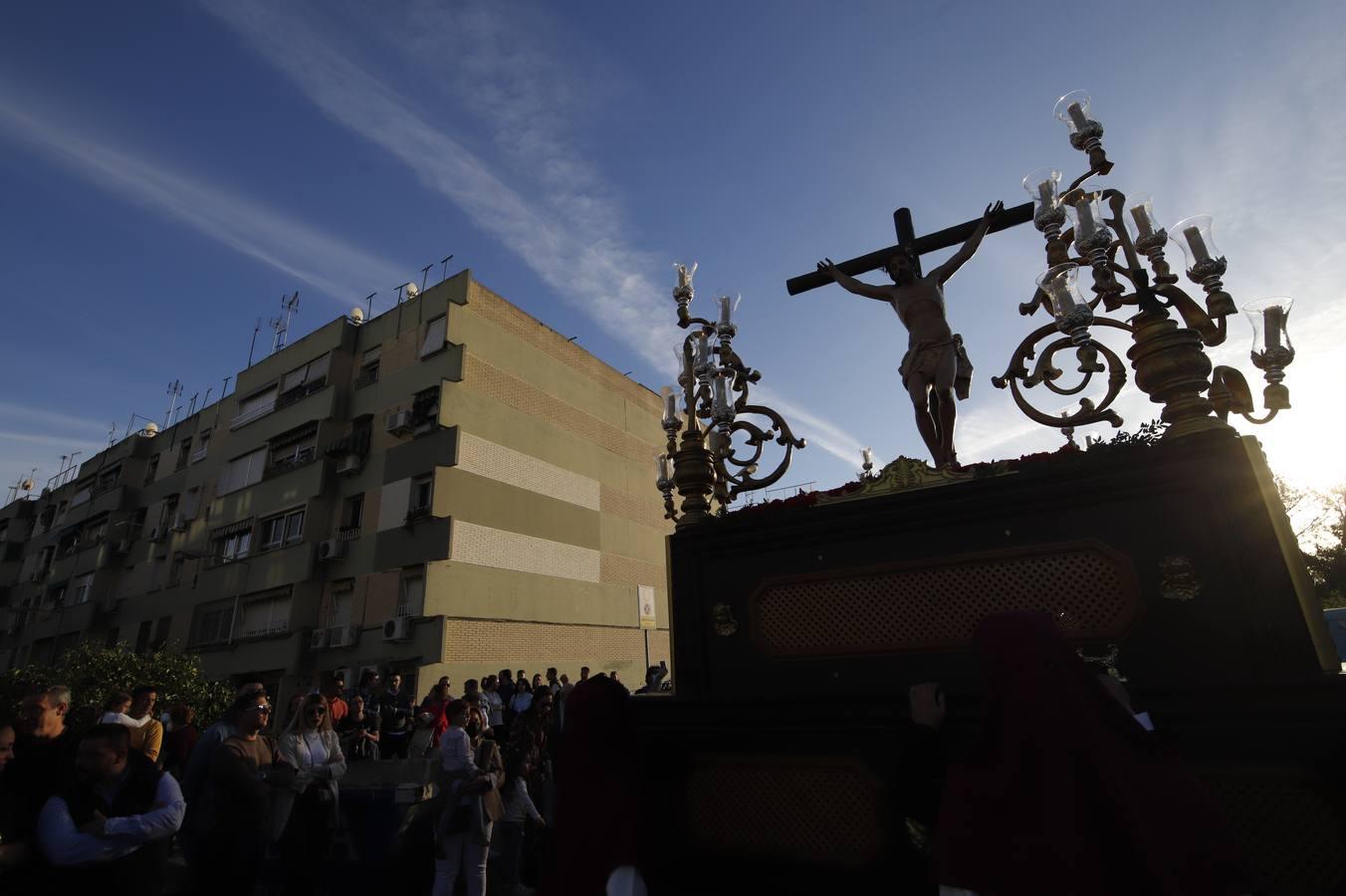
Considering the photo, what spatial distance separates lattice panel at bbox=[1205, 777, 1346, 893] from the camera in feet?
9.43

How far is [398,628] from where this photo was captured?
742 inches

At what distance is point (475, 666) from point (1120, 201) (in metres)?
19.1

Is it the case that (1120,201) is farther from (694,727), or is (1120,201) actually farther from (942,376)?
(694,727)

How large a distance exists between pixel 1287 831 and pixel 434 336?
2305 centimetres

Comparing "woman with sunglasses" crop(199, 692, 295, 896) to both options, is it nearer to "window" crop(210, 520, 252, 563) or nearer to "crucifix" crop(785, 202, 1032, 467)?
"crucifix" crop(785, 202, 1032, 467)


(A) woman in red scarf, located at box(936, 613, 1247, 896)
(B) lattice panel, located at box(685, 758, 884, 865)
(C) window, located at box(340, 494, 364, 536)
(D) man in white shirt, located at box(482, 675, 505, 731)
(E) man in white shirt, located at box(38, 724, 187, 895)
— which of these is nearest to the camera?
(A) woman in red scarf, located at box(936, 613, 1247, 896)

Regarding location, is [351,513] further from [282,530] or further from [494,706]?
[494,706]

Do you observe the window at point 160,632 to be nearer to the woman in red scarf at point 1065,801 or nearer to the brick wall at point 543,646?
the brick wall at point 543,646

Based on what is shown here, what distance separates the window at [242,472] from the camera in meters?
25.7

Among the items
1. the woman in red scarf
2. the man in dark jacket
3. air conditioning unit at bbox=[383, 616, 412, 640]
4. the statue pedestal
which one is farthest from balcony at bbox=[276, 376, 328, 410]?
the woman in red scarf

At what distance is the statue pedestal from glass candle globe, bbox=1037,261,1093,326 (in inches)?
32.1

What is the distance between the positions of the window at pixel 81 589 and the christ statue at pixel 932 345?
1545 inches

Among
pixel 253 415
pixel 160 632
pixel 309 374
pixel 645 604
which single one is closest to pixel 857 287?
pixel 645 604

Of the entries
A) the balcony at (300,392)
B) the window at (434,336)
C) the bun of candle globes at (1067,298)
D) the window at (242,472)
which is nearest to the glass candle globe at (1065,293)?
the bun of candle globes at (1067,298)
